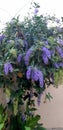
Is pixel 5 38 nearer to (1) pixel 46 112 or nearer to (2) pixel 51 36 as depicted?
(2) pixel 51 36

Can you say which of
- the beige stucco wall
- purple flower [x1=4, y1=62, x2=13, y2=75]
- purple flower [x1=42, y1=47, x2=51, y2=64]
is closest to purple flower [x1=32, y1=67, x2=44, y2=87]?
purple flower [x1=42, y1=47, x2=51, y2=64]

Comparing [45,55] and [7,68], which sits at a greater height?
[45,55]

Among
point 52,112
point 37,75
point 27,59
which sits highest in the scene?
point 27,59

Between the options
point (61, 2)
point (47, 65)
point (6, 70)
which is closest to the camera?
point (6, 70)

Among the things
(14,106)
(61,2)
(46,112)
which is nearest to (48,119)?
(46,112)

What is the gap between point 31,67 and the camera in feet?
11.4

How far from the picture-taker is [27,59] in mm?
3480

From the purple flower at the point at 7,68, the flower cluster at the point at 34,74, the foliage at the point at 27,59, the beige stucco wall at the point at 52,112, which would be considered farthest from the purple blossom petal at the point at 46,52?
the beige stucco wall at the point at 52,112

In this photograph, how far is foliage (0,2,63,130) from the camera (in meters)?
3.49

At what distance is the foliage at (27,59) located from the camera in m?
3.49

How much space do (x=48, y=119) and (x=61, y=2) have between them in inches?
85.8

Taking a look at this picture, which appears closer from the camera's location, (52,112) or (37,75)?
(37,75)

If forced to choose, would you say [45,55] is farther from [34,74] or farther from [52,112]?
[52,112]

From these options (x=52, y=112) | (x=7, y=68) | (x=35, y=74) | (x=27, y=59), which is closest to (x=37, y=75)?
(x=35, y=74)
